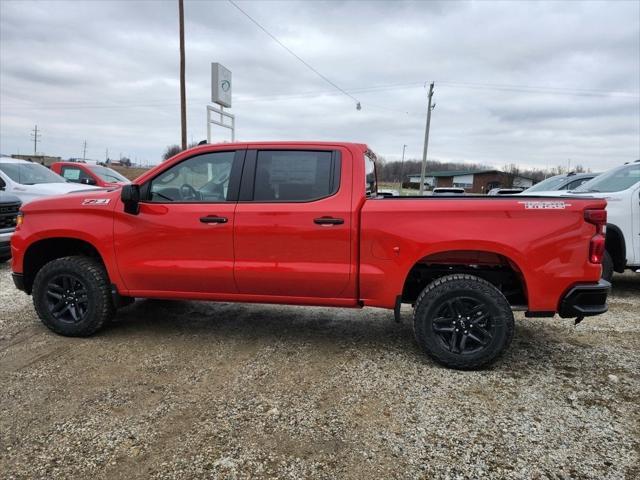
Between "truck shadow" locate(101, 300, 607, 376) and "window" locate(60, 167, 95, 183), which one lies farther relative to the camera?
"window" locate(60, 167, 95, 183)

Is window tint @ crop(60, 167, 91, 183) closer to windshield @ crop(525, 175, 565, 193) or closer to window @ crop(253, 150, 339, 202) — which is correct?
window @ crop(253, 150, 339, 202)

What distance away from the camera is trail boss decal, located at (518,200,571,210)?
3.40 m

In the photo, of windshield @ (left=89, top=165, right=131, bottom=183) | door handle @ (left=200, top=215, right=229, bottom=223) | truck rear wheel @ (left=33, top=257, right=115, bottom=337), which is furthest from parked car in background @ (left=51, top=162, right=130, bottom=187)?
door handle @ (left=200, top=215, right=229, bottom=223)

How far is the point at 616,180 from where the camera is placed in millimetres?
6367

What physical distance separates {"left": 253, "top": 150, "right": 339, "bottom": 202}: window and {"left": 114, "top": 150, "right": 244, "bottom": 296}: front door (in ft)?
0.76

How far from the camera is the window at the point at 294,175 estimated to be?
12.6ft

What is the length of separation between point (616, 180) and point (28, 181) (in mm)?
10692

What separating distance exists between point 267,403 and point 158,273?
1.70 m

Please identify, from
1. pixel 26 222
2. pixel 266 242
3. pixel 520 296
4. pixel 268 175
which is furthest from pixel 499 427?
pixel 26 222

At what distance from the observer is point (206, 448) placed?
255 cm

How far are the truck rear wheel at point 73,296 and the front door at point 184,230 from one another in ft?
0.97

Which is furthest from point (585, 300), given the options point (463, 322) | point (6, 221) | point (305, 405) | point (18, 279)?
point (6, 221)

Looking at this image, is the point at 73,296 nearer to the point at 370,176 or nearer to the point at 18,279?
the point at 18,279

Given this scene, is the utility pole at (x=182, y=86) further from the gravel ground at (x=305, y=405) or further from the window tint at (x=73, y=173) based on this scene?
the gravel ground at (x=305, y=405)
